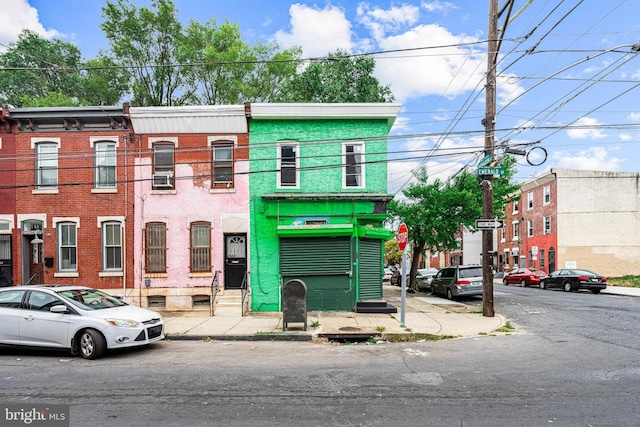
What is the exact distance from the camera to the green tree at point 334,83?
29.6m

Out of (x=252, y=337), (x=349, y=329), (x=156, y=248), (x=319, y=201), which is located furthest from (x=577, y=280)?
(x=156, y=248)

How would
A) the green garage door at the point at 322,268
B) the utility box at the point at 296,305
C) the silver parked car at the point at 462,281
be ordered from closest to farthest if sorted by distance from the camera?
1. the utility box at the point at 296,305
2. the green garage door at the point at 322,268
3. the silver parked car at the point at 462,281

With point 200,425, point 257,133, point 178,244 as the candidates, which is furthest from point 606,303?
point 200,425

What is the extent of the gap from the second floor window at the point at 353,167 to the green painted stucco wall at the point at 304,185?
198 mm

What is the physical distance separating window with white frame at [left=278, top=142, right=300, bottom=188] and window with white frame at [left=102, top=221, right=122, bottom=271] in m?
6.19

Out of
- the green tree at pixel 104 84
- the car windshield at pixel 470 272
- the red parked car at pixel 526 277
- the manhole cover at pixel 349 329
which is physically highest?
the green tree at pixel 104 84

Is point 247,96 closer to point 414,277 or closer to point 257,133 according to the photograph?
point 257,133

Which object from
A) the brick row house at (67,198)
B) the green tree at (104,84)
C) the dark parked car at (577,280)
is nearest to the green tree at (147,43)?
the green tree at (104,84)

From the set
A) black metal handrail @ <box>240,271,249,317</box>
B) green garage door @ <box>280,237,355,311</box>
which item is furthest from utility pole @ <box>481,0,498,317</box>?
black metal handrail @ <box>240,271,249,317</box>

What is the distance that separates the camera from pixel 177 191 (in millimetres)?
16141

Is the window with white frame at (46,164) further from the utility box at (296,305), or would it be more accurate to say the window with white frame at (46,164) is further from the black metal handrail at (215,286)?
the utility box at (296,305)

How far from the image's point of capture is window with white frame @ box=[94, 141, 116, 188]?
53.0 feet

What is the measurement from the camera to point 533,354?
9031 millimetres

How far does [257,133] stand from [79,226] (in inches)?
286
